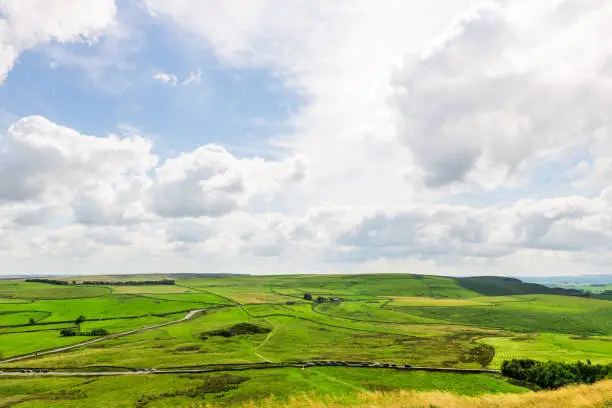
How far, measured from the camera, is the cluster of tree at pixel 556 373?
79.9m

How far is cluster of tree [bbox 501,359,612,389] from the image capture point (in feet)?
262

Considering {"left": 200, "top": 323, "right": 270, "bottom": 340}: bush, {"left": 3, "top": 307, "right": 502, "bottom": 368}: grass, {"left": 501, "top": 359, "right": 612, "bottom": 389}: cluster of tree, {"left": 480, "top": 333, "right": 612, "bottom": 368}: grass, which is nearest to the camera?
{"left": 501, "top": 359, "right": 612, "bottom": 389}: cluster of tree

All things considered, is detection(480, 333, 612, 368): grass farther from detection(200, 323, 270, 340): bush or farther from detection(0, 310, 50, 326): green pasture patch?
detection(0, 310, 50, 326): green pasture patch

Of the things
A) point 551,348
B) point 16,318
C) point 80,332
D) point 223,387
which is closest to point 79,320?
point 80,332

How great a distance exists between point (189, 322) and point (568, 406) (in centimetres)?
18679

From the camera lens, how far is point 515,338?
513 ft

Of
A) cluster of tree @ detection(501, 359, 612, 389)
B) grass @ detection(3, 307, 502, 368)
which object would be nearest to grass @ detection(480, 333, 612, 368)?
grass @ detection(3, 307, 502, 368)

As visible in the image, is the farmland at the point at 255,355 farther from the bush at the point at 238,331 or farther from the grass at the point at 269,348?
the bush at the point at 238,331

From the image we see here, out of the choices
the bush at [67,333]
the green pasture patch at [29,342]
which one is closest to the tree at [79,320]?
the bush at [67,333]

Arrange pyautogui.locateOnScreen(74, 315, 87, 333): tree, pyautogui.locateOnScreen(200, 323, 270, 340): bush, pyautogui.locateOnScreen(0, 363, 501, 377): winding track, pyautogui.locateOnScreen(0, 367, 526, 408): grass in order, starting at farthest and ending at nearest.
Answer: pyautogui.locateOnScreen(74, 315, 87, 333): tree < pyautogui.locateOnScreen(200, 323, 270, 340): bush < pyautogui.locateOnScreen(0, 363, 501, 377): winding track < pyautogui.locateOnScreen(0, 367, 526, 408): grass

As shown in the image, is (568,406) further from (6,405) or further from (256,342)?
(256,342)

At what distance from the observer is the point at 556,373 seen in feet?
270

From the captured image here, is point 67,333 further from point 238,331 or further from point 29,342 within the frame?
point 238,331

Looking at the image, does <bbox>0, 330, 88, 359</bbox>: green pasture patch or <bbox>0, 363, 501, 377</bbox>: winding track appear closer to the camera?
<bbox>0, 363, 501, 377</bbox>: winding track
